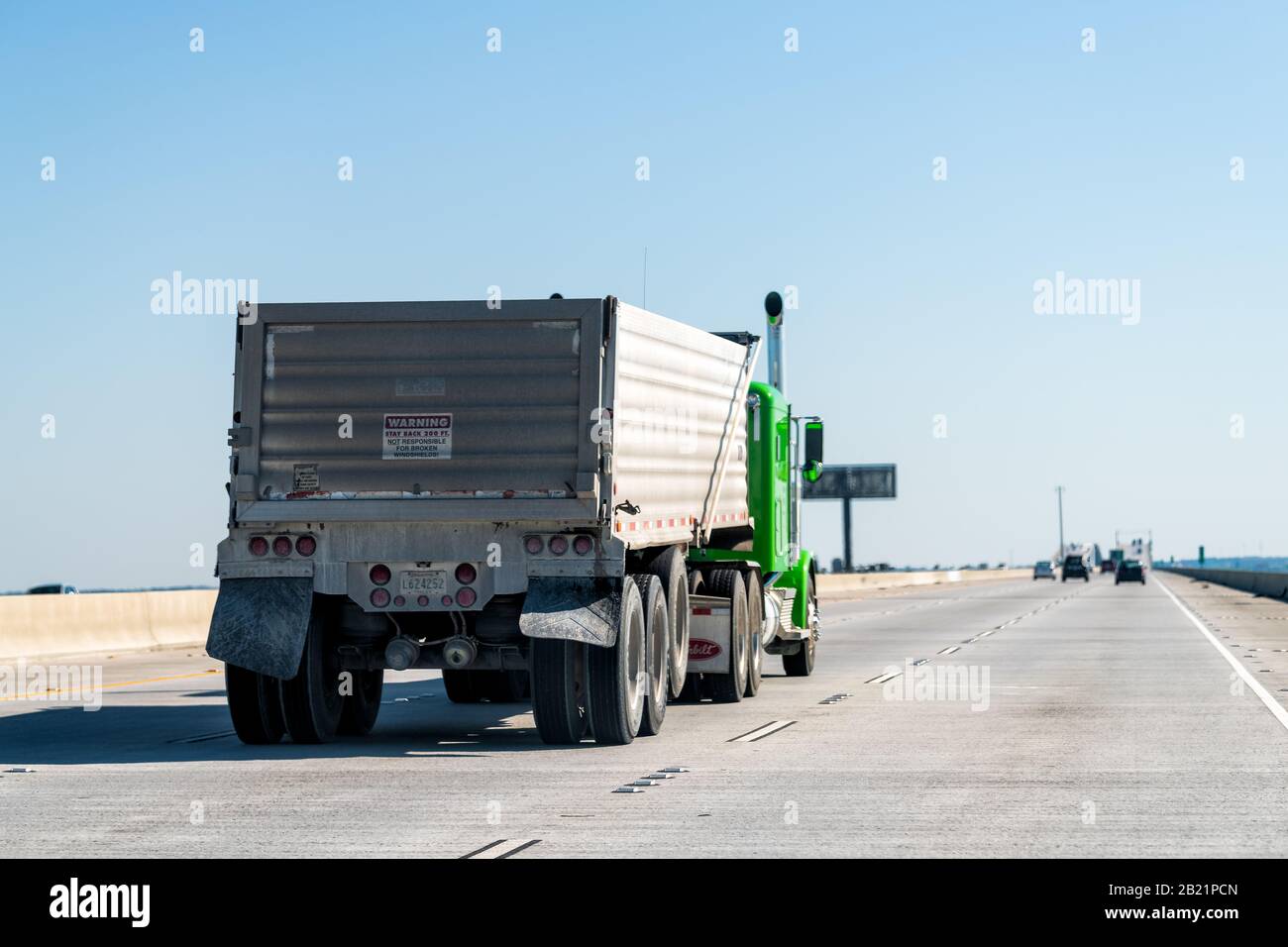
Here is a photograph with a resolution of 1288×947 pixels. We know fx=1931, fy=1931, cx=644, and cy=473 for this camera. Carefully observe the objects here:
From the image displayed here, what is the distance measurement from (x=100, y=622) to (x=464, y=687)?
41.2ft

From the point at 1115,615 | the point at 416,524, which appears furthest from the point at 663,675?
the point at 1115,615

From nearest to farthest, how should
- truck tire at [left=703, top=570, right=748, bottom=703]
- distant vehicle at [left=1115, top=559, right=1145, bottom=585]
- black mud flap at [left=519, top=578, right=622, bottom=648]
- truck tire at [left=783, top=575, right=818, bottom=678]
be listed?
black mud flap at [left=519, top=578, right=622, bottom=648] → truck tire at [left=703, top=570, right=748, bottom=703] → truck tire at [left=783, top=575, right=818, bottom=678] → distant vehicle at [left=1115, top=559, right=1145, bottom=585]

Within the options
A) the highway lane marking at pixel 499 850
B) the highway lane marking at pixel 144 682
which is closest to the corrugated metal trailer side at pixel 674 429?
the highway lane marking at pixel 499 850

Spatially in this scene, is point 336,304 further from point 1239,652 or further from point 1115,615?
point 1115,615

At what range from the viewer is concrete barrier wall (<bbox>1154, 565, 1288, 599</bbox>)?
67.9 m

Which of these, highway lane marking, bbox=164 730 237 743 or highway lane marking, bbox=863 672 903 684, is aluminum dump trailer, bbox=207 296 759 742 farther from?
highway lane marking, bbox=863 672 903 684

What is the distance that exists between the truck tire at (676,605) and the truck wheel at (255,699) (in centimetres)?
340

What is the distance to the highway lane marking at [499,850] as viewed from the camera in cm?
953

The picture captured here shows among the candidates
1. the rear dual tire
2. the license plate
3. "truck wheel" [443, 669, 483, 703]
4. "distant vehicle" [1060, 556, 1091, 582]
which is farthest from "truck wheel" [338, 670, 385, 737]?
"distant vehicle" [1060, 556, 1091, 582]

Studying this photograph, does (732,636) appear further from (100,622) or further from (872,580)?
(872,580)

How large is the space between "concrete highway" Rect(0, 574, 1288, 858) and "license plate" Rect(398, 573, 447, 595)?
1.31 m

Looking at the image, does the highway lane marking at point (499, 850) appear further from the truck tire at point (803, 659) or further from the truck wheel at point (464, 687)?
the truck tire at point (803, 659)

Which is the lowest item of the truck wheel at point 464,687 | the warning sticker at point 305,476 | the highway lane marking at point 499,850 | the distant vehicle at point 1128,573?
the highway lane marking at point 499,850

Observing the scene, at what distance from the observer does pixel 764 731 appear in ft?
54.3
